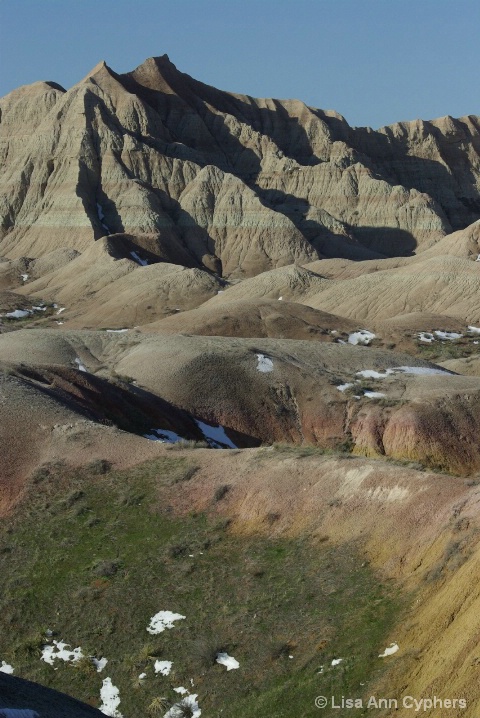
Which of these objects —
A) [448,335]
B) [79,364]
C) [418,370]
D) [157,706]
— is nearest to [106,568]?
[157,706]

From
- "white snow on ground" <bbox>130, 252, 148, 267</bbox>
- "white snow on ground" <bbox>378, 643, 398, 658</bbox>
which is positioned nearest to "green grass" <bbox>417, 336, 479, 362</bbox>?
"white snow on ground" <bbox>130, 252, 148, 267</bbox>

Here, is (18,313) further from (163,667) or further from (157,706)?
(157,706)

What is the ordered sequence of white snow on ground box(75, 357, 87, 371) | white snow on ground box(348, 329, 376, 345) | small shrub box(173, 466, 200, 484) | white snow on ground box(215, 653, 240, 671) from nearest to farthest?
white snow on ground box(215, 653, 240, 671) < small shrub box(173, 466, 200, 484) < white snow on ground box(75, 357, 87, 371) < white snow on ground box(348, 329, 376, 345)

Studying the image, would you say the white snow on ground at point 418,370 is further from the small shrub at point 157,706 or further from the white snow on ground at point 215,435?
the small shrub at point 157,706

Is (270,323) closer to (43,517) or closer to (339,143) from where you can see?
(43,517)

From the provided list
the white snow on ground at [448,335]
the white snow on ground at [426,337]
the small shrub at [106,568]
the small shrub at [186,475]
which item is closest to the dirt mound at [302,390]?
the small shrub at [186,475]

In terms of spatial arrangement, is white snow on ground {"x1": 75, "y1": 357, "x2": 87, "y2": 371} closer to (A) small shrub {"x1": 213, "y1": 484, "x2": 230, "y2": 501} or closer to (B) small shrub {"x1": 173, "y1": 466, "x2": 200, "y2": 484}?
(B) small shrub {"x1": 173, "y1": 466, "x2": 200, "y2": 484}
